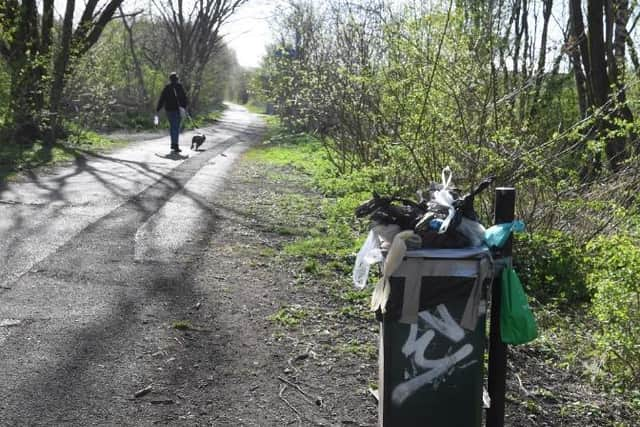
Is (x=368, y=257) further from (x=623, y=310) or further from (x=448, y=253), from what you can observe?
(x=623, y=310)

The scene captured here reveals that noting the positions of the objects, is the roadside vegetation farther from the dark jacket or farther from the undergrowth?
the dark jacket

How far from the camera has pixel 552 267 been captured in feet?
22.4

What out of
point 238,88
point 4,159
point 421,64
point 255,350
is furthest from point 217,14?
point 238,88

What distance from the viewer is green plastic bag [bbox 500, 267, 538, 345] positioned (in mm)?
3311

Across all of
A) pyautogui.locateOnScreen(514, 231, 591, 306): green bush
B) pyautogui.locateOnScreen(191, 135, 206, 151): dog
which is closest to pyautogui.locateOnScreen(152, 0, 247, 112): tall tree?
pyautogui.locateOnScreen(191, 135, 206, 151): dog

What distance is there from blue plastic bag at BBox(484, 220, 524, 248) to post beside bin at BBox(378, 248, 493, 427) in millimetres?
103

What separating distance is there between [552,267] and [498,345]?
12.0 ft

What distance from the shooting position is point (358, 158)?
1332 cm

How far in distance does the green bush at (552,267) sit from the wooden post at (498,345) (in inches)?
127

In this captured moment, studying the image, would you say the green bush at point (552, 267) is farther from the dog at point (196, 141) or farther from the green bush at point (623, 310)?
the dog at point (196, 141)

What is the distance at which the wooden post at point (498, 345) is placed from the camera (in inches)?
133

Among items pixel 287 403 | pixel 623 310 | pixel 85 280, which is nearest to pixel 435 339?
pixel 287 403

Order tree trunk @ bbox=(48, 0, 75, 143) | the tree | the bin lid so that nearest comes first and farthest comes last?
the bin lid, the tree, tree trunk @ bbox=(48, 0, 75, 143)

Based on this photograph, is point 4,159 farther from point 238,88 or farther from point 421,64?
point 238,88
